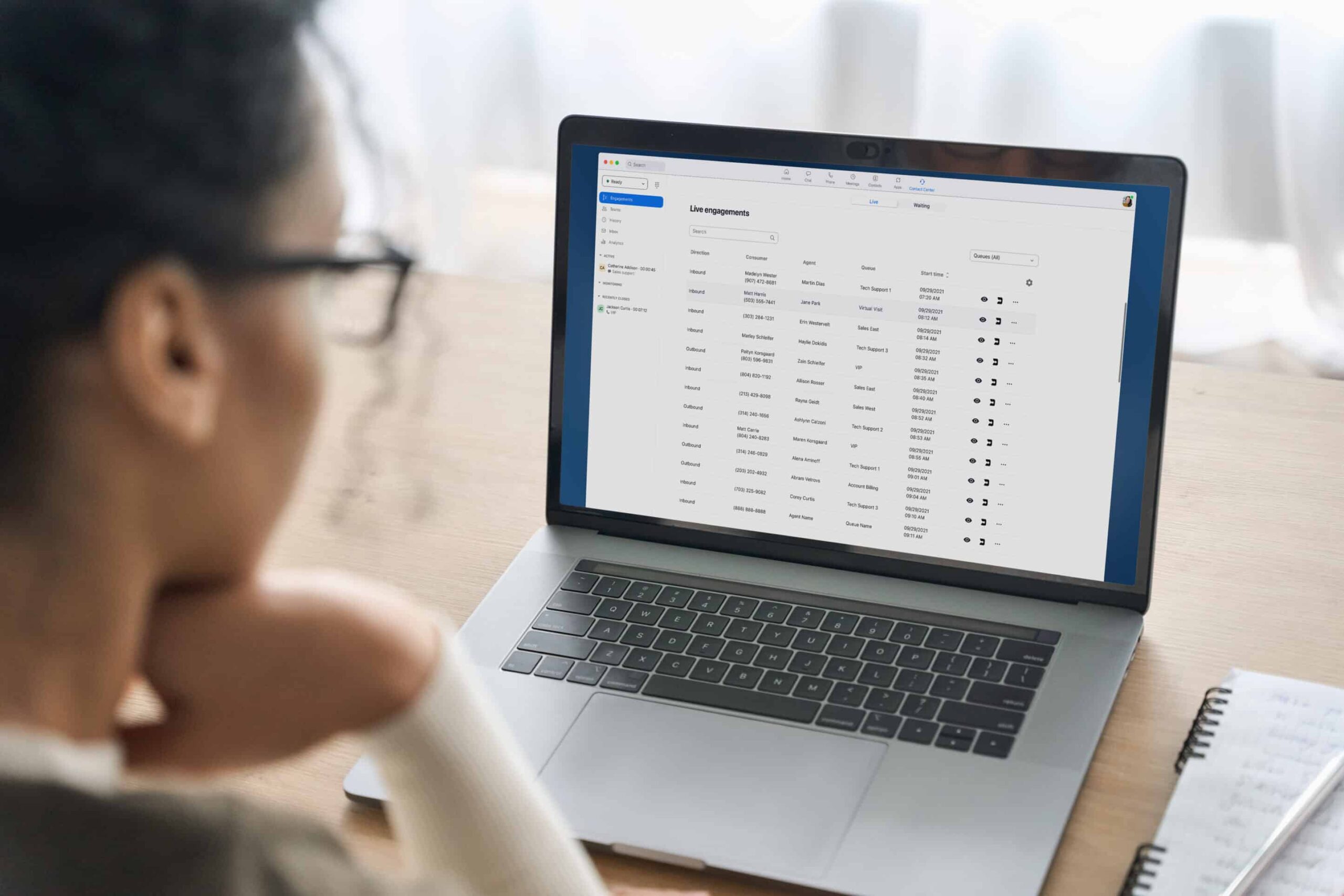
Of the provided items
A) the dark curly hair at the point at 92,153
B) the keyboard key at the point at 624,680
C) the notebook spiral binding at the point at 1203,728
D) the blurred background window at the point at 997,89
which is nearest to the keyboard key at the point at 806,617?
the keyboard key at the point at 624,680

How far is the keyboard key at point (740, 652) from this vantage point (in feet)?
2.73

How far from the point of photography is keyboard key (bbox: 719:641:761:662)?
0.83m

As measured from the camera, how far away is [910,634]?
845 millimetres

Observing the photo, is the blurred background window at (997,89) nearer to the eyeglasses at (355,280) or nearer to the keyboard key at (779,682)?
the keyboard key at (779,682)

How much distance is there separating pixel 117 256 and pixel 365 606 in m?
0.25

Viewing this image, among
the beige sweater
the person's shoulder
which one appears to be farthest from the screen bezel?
the person's shoulder

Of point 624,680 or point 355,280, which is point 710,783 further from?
point 355,280

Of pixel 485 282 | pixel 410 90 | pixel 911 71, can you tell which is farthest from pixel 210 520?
pixel 410 90

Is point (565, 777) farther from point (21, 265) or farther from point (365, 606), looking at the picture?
point (21, 265)

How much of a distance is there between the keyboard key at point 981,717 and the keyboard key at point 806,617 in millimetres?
109

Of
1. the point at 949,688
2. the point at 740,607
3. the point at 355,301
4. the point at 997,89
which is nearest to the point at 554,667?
the point at 740,607

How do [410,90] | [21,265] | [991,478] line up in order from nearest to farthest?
[21,265] → [991,478] → [410,90]

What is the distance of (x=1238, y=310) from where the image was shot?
2.66m

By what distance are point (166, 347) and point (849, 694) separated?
1.60 feet
